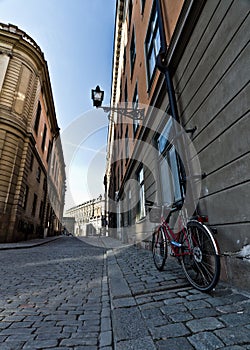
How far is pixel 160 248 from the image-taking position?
377 centimetres

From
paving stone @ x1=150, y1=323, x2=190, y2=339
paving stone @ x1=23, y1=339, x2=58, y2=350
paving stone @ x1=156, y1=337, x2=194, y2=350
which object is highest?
paving stone @ x1=150, y1=323, x2=190, y2=339

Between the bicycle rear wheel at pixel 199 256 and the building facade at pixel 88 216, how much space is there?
54420 millimetres

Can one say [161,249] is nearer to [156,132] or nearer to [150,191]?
[150,191]

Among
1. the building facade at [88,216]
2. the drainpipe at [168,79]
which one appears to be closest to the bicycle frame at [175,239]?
the drainpipe at [168,79]

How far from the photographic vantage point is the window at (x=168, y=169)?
16.4 ft

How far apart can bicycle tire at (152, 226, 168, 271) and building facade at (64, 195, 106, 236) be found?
53.1m

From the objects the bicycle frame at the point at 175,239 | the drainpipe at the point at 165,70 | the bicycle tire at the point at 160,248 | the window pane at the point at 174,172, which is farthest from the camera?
the window pane at the point at 174,172

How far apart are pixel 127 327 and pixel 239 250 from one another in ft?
5.55

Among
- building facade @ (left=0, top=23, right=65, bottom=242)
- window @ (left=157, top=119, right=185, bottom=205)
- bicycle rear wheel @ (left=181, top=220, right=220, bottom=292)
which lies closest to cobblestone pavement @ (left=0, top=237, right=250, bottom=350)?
bicycle rear wheel @ (left=181, top=220, right=220, bottom=292)

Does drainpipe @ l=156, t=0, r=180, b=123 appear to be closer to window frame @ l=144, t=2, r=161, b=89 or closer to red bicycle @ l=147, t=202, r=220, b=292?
window frame @ l=144, t=2, r=161, b=89

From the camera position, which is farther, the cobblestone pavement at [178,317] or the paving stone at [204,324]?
the paving stone at [204,324]

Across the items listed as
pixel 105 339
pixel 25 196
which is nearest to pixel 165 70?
pixel 105 339

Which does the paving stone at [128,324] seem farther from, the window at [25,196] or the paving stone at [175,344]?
the window at [25,196]

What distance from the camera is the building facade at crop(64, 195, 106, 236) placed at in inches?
2410
